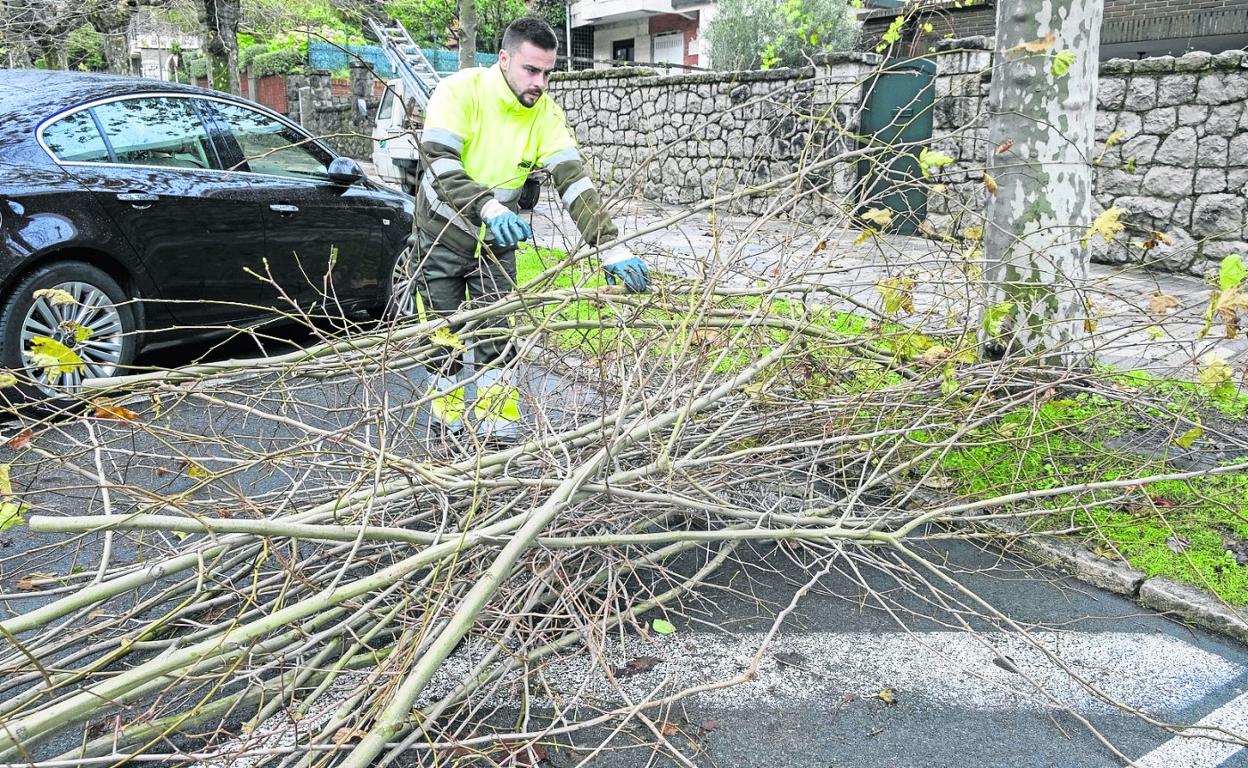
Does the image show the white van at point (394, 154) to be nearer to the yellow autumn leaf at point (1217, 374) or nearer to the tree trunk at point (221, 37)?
the tree trunk at point (221, 37)

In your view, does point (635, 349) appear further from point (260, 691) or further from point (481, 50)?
point (481, 50)

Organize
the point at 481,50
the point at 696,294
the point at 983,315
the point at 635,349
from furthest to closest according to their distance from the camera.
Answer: the point at 481,50
the point at 983,315
the point at 696,294
the point at 635,349

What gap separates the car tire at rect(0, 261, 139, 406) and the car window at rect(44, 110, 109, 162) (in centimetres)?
67

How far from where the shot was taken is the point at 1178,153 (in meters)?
9.16

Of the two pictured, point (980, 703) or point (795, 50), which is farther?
point (795, 50)

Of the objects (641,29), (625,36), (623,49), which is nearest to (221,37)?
(641,29)

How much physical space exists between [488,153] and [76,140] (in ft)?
9.09

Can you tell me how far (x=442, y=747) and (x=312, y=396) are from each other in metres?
4.21

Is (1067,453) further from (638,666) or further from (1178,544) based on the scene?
(638,666)

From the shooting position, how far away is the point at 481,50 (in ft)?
117

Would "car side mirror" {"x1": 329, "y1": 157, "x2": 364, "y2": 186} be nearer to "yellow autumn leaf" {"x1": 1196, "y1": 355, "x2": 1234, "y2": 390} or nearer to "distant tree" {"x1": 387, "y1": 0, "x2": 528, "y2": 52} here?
"yellow autumn leaf" {"x1": 1196, "y1": 355, "x2": 1234, "y2": 390}

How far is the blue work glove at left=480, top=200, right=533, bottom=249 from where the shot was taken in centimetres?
410

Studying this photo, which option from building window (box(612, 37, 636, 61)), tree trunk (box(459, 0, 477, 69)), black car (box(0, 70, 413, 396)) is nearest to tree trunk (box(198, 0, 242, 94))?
tree trunk (box(459, 0, 477, 69))

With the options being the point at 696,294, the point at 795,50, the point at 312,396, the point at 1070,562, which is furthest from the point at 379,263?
A: the point at 795,50
